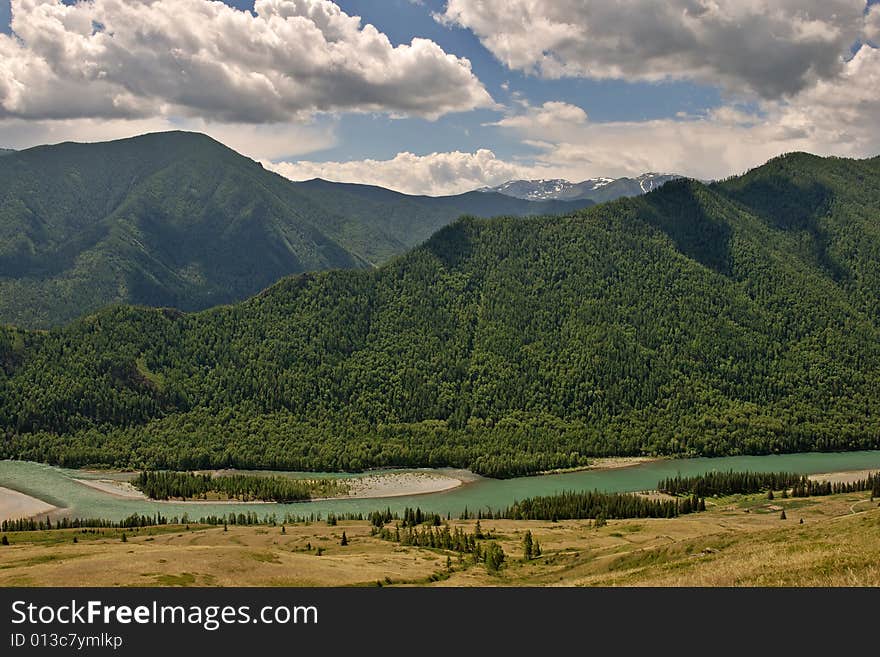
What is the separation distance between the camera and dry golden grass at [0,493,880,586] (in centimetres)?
7700

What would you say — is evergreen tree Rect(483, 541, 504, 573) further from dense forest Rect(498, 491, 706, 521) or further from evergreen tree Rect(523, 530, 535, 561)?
dense forest Rect(498, 491, 706, 521)

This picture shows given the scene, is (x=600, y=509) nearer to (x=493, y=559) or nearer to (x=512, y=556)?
(x=512, y=556)

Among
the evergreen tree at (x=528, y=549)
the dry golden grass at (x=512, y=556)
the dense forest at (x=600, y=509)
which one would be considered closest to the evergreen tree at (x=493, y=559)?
the dry golden grass at (x=512, y=556)

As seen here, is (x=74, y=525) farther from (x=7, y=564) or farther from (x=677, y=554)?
(x=677, y=554)

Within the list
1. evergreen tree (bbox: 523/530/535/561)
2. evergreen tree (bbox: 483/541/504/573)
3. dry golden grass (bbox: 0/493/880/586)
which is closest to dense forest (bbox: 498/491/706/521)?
dry golden grass (bbox: 0/493/880/586)

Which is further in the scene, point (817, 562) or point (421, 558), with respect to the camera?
point (421, 558)

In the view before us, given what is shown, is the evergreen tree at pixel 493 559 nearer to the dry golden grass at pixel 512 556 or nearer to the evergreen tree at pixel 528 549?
the dry golden grass at pixel 512 556

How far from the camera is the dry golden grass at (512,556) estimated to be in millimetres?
77000

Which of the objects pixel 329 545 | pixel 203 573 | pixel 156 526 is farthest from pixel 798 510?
pixel 156 526

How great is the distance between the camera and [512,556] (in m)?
140

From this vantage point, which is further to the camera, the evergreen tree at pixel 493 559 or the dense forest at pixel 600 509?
the dense forest at pixel 600 509

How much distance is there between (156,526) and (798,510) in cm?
16372

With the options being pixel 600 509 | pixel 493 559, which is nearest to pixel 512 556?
pixel 493 559

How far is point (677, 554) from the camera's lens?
10662cm
